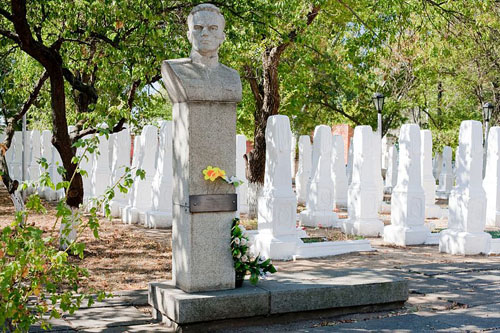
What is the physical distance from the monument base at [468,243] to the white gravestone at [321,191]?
12.4 ft

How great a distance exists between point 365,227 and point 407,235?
1.37 meters

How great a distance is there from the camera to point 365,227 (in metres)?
12.9

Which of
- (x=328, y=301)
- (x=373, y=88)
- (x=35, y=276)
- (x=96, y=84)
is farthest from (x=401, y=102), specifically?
(x=35, y=276)

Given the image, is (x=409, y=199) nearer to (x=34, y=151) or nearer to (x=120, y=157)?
(x=120, y=157)

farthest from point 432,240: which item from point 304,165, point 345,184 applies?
point 304,165

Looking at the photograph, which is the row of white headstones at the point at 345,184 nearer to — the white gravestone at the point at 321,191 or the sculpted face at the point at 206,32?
the white gravestone at the point at 321,191

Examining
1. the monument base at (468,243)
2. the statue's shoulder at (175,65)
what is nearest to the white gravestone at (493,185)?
the monument base at (468,243)

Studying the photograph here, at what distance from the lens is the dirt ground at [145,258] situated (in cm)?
849

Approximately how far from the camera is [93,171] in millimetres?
17312

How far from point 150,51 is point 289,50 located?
7190 millimetres

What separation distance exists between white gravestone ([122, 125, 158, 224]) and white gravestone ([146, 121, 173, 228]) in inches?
34.5

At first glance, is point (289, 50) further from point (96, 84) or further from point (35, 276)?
point (35, 276)

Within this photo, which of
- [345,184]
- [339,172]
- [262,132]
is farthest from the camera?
[345,184]

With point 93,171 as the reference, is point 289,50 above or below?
above
